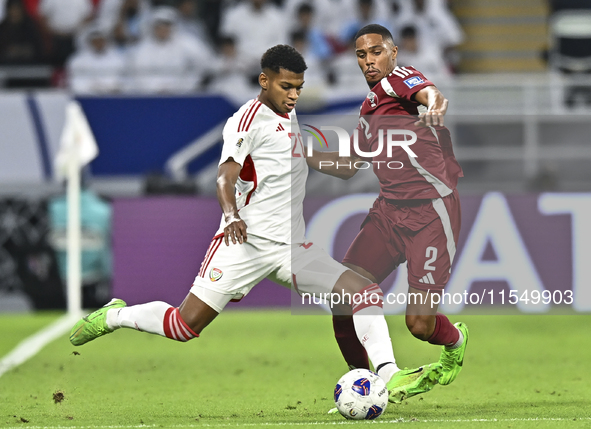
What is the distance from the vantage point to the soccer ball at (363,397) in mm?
5320

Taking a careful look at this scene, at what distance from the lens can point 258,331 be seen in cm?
1005

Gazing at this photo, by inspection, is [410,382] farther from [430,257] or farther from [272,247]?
[272,247]

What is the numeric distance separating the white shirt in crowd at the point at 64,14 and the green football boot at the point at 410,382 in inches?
402

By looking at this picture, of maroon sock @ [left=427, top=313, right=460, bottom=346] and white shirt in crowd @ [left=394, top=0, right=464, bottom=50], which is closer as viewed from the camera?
maroon sock @ [left=427, top=313, right=460, bottom=346]

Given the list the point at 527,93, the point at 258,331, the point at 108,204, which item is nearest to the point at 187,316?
the point at 258,331

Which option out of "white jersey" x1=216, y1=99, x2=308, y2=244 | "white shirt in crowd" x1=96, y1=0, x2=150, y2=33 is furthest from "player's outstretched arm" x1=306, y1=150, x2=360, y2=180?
"white shirt in crowd" x1=96, y1=0, x2=150, y2=33

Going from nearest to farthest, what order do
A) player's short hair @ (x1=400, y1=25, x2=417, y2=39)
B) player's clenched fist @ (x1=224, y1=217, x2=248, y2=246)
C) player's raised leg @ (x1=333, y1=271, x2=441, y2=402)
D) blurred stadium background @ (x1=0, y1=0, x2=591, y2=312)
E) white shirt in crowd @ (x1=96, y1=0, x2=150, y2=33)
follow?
player's clenched fist @ (x1=224, y1=217, x2=248, y2=246)
player's raised leg @ (x1=333, y1=271, x2=441, y2=402)
blurred stadium background @ (x1=0, y1=0, x2=591, y2=312)
player's short hair @ (x1=400, y1=25, x2=417, y2=39)
white shirt in crowd @ (x1=96, y1=0, x2=150, y2=33)

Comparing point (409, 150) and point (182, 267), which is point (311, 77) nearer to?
point (182, 267)

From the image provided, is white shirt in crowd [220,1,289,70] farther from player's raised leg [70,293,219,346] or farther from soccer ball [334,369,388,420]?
soccer ball [334,369,388,420]

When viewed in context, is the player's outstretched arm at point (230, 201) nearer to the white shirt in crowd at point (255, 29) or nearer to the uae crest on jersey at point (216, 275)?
the uae crest on jersey at point (216, 275)

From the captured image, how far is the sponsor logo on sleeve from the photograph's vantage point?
5.55 meters

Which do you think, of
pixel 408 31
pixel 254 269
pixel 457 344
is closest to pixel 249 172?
pixel 254 269

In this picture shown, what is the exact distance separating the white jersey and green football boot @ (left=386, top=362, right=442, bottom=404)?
0.95 m

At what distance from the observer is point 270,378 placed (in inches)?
288
